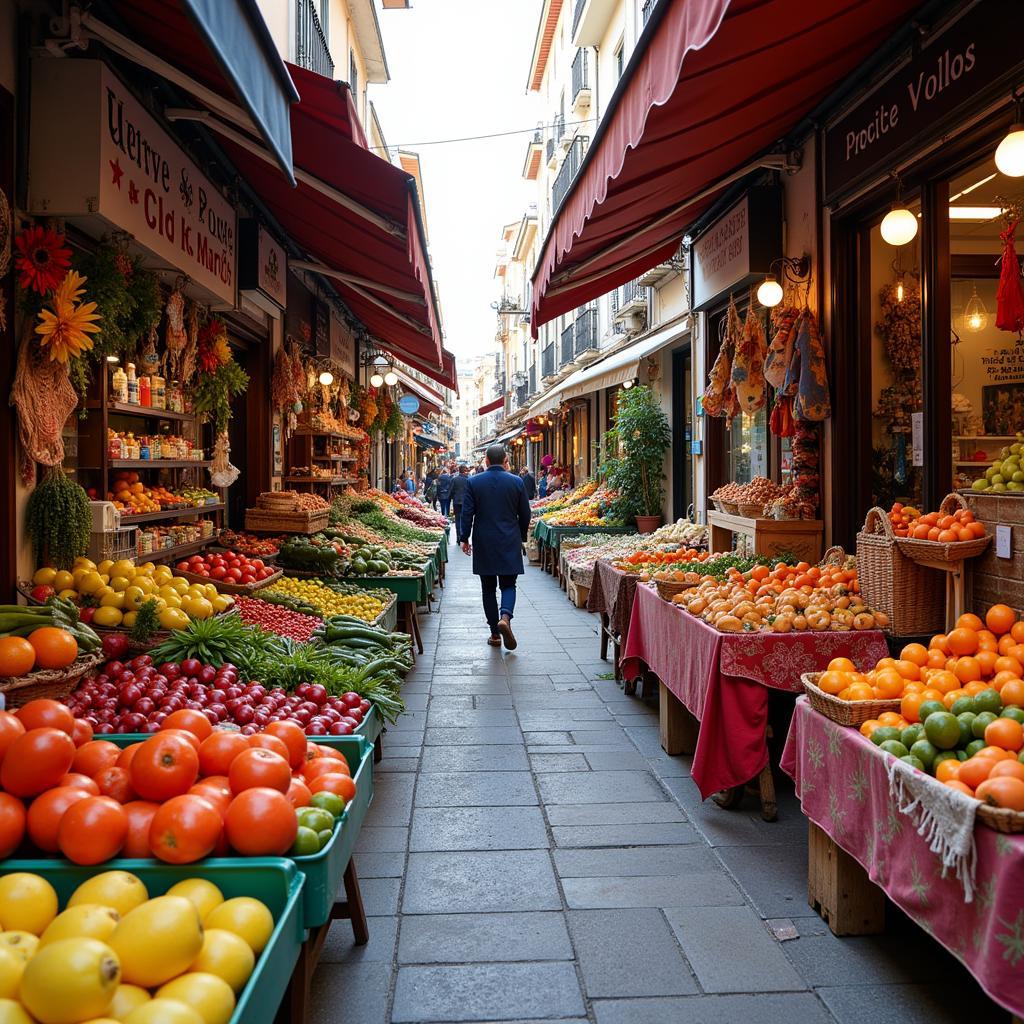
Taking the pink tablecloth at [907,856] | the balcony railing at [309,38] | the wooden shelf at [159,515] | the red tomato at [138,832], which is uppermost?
the balcony railing at [309,38]

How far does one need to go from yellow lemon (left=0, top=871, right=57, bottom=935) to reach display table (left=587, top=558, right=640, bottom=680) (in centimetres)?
552

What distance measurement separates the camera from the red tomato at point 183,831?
7.11 ft

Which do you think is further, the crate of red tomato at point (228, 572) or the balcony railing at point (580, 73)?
the balcony railing at point (580, 73)

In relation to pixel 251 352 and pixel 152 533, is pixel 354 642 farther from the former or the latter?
pixel 251 352

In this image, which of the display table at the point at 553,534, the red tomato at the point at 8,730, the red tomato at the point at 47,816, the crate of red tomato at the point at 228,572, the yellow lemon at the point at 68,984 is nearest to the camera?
the yellow lemon at the point at 68,984

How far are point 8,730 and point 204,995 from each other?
1.19 meters

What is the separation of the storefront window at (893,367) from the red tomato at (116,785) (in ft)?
17.7

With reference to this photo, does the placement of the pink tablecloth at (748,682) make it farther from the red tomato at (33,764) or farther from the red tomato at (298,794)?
the red tomato at (33,764)

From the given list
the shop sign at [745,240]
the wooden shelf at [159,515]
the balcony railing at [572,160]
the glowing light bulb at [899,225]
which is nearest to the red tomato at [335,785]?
the wooden shelf at [159,515]

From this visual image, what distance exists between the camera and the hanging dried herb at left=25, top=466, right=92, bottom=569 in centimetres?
446

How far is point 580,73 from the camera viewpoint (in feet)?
77.3

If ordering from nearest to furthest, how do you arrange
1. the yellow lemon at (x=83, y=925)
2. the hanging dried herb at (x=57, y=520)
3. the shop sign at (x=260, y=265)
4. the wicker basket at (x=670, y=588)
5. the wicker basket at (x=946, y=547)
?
1. the yellow lemon at (x=83, y=925)
2. the wicker basket at (x=946, y=547)
3. the hanging dried herb at (x=57, y=520)
4. the wicker basket at (x=670, y=588)
5. the shop sign at (x=260, y=265)

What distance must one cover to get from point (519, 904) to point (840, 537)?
403 centimetres

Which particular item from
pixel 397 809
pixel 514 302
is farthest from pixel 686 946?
pixel 514 302
